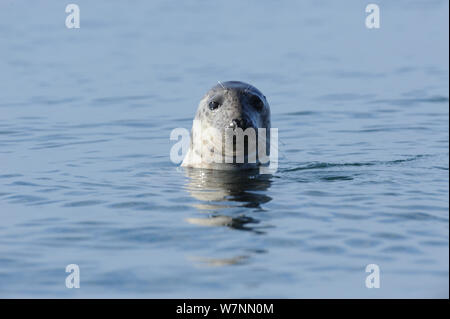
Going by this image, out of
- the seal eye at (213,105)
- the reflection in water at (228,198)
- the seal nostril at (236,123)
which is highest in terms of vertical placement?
the seal eye at (213,105)

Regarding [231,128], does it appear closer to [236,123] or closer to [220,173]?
[236,123]

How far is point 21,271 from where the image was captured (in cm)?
696

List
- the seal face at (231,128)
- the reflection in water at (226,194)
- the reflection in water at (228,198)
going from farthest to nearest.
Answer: the seal face at (231,128), the reflection in water at (226,194), the reflection in water at (228,198)

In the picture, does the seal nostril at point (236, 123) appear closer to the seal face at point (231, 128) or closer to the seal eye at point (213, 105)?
the seal face at point (231, 128)

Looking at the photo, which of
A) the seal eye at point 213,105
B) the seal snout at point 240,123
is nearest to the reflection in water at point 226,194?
the seal snout at point 240,123

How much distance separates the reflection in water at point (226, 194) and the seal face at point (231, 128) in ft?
0.47

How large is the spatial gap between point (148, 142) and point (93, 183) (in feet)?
9.57

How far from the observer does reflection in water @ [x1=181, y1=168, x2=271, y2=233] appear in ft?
26.8

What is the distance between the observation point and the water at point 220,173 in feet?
22.6

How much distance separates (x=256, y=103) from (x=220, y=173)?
2.66ft

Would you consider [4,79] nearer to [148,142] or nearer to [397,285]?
[148,142]

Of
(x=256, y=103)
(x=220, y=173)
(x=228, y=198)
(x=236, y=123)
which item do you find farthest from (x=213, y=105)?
(x=228, y=198)

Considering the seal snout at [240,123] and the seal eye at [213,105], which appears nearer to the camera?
the seal snout at [240,123]

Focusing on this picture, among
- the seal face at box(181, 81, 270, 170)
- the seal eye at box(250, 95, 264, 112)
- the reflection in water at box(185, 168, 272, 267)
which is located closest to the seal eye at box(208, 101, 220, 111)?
the seal face at box(181, 81, 270, 170)
